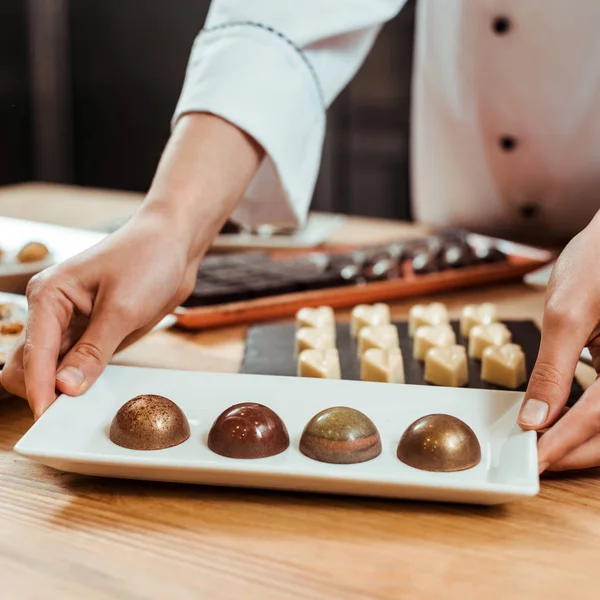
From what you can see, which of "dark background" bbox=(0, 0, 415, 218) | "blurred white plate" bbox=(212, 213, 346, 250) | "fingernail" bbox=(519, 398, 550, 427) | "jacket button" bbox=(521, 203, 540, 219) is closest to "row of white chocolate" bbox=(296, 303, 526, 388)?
"fingernail" bbox=(519, 398, 550, 427)

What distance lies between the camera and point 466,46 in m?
2.09

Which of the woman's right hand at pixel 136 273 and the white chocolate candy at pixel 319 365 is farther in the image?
the white chocolate candy at pixel 319 365

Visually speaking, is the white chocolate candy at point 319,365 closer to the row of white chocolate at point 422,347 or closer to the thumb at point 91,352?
the row of white chocolate at point 422,347

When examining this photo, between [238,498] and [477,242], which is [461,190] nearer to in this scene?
[477,242]

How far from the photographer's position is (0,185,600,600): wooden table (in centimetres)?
73

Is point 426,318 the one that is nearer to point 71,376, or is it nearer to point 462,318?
point 462,318

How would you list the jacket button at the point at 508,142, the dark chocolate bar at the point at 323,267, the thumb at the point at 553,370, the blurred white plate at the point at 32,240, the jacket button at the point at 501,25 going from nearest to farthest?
the thumb at the point at 553,370 → the blurred white plate at the point at 32,240 → the dark chocolate bar at the point at 323,267 → the jacket button at the point at 501,25 → the jacket button at the point at 508,142

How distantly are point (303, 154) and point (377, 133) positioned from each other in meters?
2.69

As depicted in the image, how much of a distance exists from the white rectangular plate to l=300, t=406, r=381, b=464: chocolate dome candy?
1 centimetres

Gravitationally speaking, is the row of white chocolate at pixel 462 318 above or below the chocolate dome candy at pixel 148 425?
below

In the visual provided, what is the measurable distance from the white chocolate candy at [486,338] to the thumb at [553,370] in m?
0.34

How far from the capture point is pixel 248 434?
902 millimetres

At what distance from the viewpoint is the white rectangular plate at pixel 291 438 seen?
0.84 m

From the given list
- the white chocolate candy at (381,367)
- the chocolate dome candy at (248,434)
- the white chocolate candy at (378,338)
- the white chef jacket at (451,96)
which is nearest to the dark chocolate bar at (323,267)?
the white chef jacket at (451,96)
